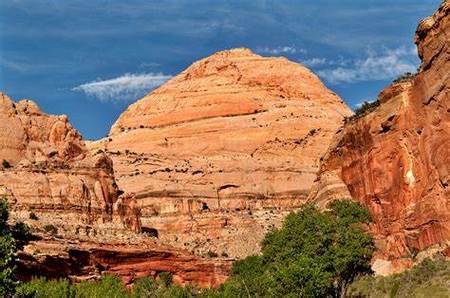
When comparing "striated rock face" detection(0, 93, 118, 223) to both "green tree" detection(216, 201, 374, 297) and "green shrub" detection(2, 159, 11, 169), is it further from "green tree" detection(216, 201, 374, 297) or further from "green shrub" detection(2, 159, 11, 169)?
"green tree" detection(216, 201, 374, 297)

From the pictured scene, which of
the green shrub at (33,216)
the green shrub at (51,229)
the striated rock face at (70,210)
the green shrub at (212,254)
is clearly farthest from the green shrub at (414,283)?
the green shrub at (212,254)

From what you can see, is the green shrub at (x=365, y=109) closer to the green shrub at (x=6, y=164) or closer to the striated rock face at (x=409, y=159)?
the striated rock face at (x=409, y=159)

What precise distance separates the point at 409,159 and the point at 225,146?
77243 millimetres

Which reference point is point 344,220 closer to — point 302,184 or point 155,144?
point 302,184

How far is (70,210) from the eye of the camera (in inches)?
3287

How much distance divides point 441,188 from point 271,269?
13416 millimetres

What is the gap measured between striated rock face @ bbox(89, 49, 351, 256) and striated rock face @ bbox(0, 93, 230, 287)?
12.3 metres

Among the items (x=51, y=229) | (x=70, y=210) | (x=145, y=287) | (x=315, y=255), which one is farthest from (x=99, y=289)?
(x=70, y=210)

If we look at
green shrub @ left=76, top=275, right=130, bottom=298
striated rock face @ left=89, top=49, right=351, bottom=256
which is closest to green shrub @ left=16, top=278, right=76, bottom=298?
green shrub @ left=76, top=275, right=130, bottom=298

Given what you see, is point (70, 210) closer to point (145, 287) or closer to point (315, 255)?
point (145, 287)

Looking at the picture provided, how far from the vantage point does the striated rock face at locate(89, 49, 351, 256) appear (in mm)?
109875

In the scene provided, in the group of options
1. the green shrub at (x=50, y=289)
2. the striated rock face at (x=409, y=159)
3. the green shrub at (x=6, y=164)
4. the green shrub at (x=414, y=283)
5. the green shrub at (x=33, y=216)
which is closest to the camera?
the green shrub at (x=414, y=283)

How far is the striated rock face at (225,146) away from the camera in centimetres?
10988

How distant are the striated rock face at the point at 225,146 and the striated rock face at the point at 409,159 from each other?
33423 millimetres
